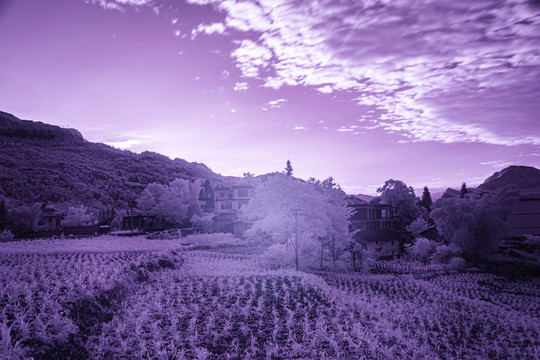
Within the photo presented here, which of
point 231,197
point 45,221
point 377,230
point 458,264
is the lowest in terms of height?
point 458,264

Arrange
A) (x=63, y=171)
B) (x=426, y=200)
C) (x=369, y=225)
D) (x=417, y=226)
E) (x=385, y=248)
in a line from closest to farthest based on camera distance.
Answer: (x=385, y=248) < (x=369, y=225) < (x=417, y=226) < (x=426, y=200) < (x=63, y=171)

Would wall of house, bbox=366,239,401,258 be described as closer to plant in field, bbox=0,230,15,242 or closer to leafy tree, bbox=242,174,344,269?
leafy tree, bbox=242,174,344,269

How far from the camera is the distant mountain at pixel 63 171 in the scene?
99.6 m

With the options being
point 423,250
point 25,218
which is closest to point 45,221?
point 25,218

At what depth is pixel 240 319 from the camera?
50.2ft

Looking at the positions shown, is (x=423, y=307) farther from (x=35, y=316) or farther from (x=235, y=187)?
(x=235, y=187)

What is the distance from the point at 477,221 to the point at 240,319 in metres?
36.4

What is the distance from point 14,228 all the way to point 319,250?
2186 inches

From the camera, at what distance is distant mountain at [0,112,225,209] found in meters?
99.6

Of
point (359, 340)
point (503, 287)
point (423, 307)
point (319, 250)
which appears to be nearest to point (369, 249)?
point (319, 250)

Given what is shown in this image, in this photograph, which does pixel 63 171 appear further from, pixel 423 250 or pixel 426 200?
pixel 423 250

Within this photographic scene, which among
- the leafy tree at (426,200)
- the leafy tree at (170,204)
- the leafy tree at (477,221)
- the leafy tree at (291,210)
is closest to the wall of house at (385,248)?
the leafy tree at (477,221)

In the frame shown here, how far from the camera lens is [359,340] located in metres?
12.8

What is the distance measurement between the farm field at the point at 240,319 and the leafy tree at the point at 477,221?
14232 mm
